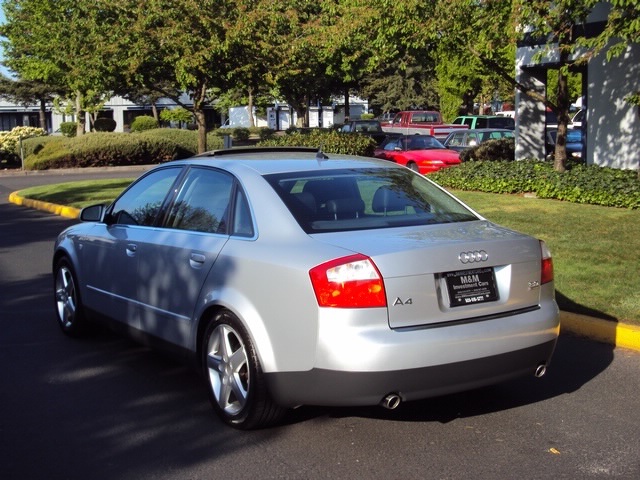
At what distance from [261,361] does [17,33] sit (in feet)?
126

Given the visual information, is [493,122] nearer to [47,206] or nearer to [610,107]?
[610,107]

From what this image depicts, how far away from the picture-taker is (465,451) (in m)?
4.73

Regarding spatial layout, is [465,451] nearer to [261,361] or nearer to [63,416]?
[261,361]

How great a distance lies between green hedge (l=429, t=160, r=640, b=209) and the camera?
14.2 metres

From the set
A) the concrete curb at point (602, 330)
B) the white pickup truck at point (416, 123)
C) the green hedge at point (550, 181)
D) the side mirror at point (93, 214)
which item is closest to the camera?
the concrete curb at point (602, 330)

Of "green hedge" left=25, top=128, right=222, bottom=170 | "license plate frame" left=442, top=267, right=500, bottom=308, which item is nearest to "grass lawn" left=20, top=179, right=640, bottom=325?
"license plate frame" left=442, top=267, right=500, bottom=308

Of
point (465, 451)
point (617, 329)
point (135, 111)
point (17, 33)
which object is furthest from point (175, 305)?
point (135, 111)

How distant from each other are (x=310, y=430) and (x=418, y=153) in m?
18.6

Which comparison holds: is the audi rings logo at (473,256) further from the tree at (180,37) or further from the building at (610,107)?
the tree at (180,37)

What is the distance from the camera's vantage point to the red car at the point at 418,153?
892 inches

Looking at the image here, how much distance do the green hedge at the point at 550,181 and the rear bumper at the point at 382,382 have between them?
9.92m

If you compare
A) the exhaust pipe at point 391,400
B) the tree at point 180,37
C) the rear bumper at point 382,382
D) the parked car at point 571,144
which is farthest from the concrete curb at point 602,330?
the parked car at point 571,144

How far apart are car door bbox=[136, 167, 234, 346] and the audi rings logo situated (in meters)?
1.52

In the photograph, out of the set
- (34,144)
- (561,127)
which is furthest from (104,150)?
(561,127)
